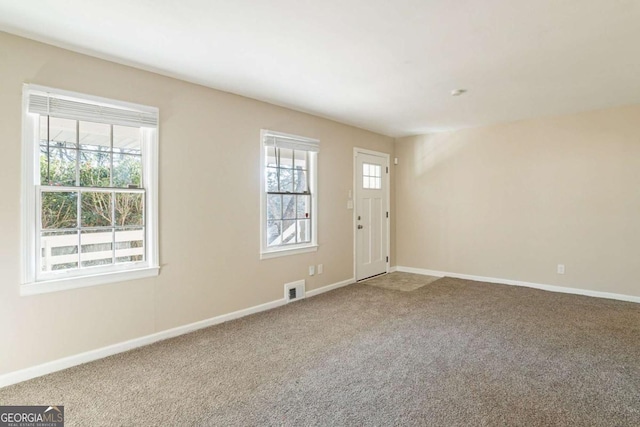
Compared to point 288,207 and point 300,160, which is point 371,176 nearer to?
point 300,160

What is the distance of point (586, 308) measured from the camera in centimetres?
389

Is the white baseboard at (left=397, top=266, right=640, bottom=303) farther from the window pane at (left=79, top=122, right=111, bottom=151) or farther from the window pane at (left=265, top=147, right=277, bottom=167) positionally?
A: the window pane at (left=79, top=122, right=111, bottom=151)

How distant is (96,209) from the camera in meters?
2.78

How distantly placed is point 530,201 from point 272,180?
12.3 ft

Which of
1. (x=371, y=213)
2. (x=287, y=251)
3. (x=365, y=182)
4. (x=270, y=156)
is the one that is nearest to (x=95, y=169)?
(x=270, y=156)

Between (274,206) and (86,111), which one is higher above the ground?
(86,111)

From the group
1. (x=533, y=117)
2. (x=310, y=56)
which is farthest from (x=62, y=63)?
(x=533, y=117)

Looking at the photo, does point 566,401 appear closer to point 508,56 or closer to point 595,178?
point 508,56

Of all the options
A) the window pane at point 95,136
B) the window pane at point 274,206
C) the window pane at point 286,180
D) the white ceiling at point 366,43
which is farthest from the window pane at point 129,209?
the window pane at point 286,180

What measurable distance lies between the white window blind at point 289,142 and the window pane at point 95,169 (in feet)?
5.49

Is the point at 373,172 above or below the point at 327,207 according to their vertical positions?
above

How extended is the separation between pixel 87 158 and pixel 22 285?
107cm

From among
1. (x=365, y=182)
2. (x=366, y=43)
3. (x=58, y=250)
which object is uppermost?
(x=366, y=43)

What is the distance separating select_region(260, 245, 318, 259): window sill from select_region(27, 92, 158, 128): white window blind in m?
1.83
